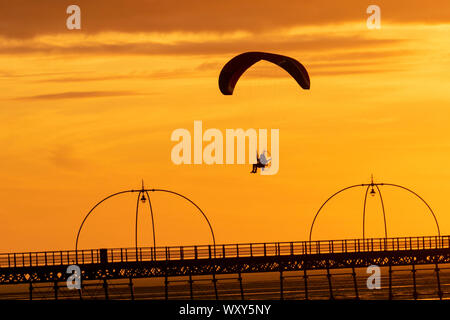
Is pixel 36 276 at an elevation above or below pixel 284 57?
below

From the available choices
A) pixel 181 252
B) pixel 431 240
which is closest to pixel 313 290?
pixel 431 240
